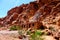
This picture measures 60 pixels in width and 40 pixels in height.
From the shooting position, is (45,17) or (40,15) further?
(40,15)

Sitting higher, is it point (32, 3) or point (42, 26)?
point (32, 3)

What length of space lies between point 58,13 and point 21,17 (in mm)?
15168

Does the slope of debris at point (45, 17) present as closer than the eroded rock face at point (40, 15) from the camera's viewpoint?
Yes

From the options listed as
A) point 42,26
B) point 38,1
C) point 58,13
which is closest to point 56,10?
point 58,13

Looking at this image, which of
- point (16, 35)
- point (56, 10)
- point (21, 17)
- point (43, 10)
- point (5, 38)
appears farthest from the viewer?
point (21, 17)

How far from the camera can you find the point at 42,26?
1906 centimetres

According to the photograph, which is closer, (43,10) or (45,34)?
(45,34)

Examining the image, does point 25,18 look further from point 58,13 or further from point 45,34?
point 45,34

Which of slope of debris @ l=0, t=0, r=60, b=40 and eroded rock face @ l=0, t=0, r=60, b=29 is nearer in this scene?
slope of debris @ l=0, t=0, r=60, b=40

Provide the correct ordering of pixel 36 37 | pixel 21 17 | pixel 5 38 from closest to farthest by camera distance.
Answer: pixel 36 37 → pixel 5 38 → pixel 21 17

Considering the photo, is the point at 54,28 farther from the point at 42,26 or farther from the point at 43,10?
the point at 43,10

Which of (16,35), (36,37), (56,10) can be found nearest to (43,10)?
(56,10)

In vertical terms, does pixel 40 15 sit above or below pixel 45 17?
above


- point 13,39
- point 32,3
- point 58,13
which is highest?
point 32,3
